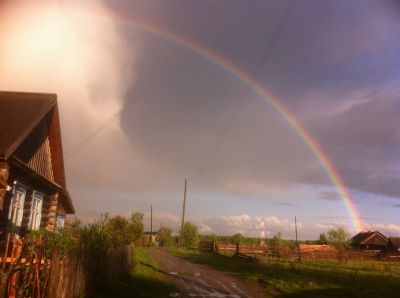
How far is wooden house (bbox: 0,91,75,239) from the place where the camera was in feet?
48.2

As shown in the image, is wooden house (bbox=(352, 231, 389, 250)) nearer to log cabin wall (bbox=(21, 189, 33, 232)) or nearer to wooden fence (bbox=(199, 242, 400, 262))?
wooden fence (bbox=(199, 242, 400, 262))

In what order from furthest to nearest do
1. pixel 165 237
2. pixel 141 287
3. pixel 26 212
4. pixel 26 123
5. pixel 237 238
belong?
pixel 237 238
pixel 165 237
pixel 26 212
pixel 26 123
pixel 141 287

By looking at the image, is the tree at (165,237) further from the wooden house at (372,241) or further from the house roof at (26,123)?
the house roof at (26,123)

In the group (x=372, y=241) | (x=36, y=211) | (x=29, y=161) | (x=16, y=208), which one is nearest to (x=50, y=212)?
(x=36, y=211)

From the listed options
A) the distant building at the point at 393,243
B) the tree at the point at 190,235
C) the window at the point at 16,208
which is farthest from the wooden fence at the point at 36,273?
the distant building at the point at 393,243

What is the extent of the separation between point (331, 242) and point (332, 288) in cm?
5635

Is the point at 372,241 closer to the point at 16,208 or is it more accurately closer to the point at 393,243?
the point at 393,243

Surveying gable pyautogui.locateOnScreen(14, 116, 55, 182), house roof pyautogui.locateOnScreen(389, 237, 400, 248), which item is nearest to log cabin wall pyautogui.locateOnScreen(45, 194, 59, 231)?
gable pyautogui.locateOnScreen(14, 116, 55, 182)

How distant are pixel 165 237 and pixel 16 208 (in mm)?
67374

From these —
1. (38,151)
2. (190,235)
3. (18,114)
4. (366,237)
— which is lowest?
(190,235)

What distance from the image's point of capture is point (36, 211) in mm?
19156

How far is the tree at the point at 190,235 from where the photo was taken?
261ft

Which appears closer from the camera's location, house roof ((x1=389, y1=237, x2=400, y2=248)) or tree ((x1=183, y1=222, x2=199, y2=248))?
house roof ((x1=389, y1=237, x2=400, y2=248))

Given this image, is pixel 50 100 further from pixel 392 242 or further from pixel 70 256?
pixel 392 242
